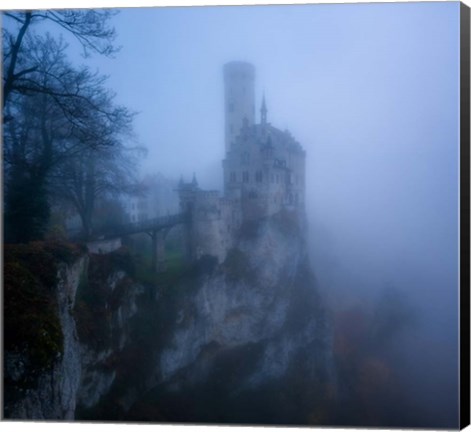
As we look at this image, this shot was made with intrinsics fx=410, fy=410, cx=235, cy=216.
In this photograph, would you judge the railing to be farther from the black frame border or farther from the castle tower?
the black frame border

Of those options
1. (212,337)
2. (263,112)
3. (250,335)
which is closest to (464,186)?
(263,112)

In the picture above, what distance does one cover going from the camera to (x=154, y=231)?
24.3 feet

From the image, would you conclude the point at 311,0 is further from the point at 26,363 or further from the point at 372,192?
the point at 26,363

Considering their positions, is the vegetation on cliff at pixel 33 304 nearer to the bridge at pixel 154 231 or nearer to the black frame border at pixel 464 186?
the bridge at pixel 154 231

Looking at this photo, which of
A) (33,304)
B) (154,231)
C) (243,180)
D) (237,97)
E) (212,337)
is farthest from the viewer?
(212,337)

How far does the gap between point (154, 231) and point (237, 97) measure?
277 cm

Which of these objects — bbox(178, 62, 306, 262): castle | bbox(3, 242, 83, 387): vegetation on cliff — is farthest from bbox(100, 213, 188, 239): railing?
bbox(3, 242, 83, 387): vegetation on cliff

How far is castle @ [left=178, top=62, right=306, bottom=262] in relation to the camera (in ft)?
23.0

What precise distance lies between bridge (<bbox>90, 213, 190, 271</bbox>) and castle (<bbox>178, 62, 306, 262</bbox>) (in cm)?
34

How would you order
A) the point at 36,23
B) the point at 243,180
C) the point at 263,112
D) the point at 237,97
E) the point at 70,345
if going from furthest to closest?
the point at 243,180, the point at 263,112, the point at 237,97, the point at 36,23, the point at 70,345

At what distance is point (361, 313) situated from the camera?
7254 millimetres

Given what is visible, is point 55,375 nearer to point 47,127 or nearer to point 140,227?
point 140,227

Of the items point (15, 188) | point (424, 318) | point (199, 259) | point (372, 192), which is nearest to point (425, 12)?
point (372, 192)

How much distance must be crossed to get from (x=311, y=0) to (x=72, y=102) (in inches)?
163
